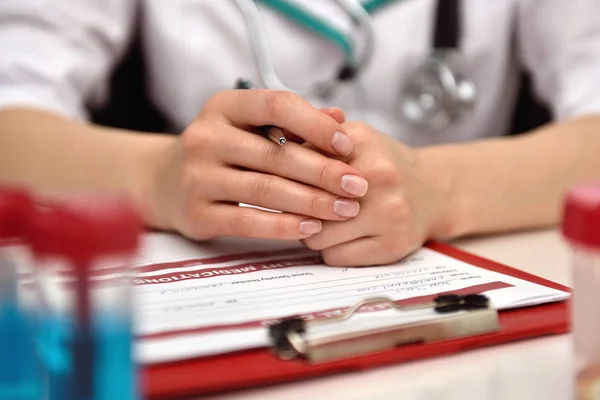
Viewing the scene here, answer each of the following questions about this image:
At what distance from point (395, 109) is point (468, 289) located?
46 cm

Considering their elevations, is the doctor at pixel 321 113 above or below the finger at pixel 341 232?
above

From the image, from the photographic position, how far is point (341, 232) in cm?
50

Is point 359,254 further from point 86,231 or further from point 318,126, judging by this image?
point 86,231

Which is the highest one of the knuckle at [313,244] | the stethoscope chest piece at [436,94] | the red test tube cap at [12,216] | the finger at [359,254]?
the stethoscope chest piece at [436,94]

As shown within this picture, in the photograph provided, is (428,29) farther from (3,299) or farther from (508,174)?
(3,299)

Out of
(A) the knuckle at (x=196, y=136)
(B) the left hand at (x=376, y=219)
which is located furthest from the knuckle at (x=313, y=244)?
(A) the knuckle at (x=196, y=136)

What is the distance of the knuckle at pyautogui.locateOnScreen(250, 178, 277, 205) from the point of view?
1.65 ft

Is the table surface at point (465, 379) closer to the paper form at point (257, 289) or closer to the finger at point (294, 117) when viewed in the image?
the paper form at point (257, 289)

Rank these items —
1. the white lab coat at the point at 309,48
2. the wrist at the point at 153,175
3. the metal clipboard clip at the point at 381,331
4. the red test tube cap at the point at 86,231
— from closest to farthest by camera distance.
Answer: the red test tube cap at the point at 86,231 → the metal clipboard clip at the point at 381,331 → the wrist at the point at 153,175 → the white lab coat at the point at 309,48

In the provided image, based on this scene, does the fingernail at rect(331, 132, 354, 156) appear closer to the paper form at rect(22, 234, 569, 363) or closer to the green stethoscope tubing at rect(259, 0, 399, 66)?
the paper form at rect(22, 234, 569, 363)

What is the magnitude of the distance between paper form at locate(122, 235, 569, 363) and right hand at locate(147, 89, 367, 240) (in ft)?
0.09

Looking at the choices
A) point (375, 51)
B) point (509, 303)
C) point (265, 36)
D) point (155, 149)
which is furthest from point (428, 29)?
point (509, 303)

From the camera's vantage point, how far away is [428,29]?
85 centimetres

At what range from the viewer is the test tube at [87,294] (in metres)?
0.23
